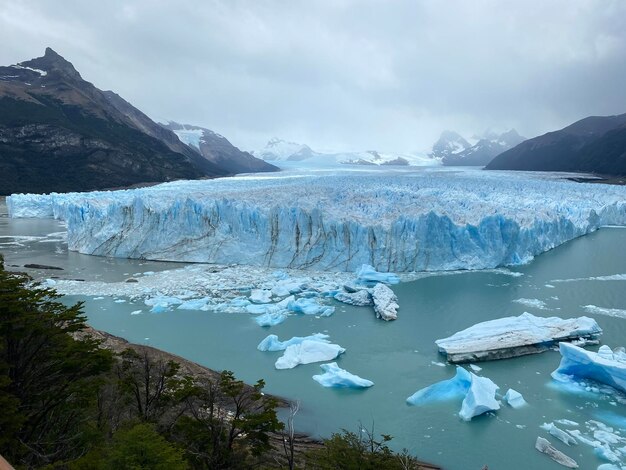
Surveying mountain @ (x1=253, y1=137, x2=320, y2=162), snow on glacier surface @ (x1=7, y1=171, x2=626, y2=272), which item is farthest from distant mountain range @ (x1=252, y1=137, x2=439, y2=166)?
snow on glacier surface @ (x1=7, y1=171, x2=626, y2=272)

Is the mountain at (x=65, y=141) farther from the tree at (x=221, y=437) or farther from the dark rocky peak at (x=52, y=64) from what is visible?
the tree at (x=221, y=437)

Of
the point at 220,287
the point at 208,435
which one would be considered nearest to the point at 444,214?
the point at 220,287

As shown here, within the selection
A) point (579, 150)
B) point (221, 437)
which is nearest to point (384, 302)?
point (221, 437)

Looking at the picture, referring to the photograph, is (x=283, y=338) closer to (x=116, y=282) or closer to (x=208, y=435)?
(x=208, y=435)

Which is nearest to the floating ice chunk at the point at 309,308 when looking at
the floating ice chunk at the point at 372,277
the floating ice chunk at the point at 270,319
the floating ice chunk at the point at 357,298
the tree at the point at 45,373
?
the floating ice chunk at the point at 270,319

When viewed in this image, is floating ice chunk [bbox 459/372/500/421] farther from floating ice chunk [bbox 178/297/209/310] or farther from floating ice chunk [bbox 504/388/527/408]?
floating ice chunk [bbox 178/297/209/310]
